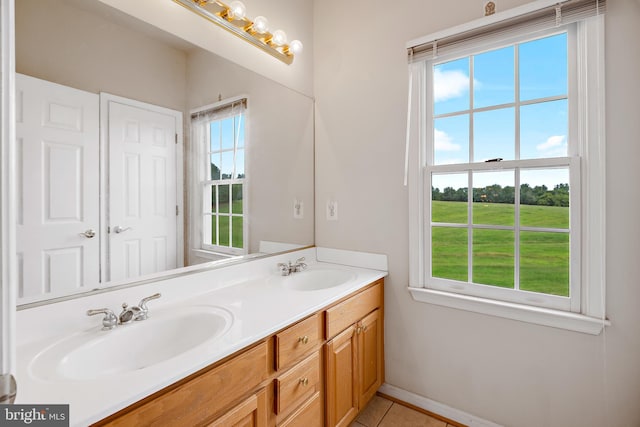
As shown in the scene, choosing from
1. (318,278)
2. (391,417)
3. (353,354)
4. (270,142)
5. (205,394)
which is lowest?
(391,417)

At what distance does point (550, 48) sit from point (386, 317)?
1.69 meters

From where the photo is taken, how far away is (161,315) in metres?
1.19

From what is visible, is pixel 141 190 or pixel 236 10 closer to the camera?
pixel 141 190

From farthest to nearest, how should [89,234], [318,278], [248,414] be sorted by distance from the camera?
[318,278], [89,234], [248,414]

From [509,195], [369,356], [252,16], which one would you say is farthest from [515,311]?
[252,16]

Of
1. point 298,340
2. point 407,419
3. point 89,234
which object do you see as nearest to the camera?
point 89,234

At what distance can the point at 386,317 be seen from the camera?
1.95 metres

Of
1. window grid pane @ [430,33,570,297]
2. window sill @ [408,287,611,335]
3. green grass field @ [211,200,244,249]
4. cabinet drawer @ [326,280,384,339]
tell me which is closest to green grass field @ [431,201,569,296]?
window grid pane @ [430,33,570,297]

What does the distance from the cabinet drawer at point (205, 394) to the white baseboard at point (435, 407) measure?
1183 millimetres

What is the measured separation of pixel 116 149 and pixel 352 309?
4.22 ft

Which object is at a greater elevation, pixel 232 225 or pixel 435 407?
pixel 232 225

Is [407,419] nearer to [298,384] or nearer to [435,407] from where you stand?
[435,407]

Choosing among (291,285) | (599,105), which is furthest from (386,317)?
(599,105)

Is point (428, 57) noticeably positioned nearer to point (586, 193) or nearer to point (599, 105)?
point (599, 105)
